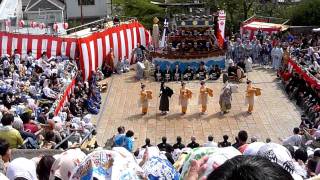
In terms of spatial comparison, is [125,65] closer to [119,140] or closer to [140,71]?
[140,71]

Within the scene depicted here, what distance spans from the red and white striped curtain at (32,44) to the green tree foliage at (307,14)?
16.4 m

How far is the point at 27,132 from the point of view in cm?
933

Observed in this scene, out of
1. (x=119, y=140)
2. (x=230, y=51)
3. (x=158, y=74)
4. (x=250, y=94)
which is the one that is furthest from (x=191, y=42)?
(x=119, y=140)

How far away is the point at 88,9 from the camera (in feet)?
139

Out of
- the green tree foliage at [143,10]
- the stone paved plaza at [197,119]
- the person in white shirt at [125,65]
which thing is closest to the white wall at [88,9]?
the green tree foliage at [143,10]

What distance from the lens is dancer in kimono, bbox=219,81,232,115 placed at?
1647 centimetres

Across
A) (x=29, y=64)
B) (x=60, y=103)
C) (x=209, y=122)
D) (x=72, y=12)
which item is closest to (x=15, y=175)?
(x=60, y=103)

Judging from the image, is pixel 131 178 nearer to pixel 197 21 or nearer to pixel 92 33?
pixel 92 33

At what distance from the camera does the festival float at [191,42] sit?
74.5ft

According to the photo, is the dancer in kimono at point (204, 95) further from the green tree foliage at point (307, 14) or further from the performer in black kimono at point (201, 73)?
the green tree foliage at point (307, 14)

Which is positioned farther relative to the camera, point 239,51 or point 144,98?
point 239,51

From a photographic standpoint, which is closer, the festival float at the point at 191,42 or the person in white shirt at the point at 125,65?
the festival float at the point at 191,42

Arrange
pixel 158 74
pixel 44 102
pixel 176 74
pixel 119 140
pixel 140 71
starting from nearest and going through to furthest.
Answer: pixel 119 140 → pixel 44 102 → pixel 176 74 → pixel 158 74 → pixel 140 71

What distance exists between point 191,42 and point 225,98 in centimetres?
A: 828
